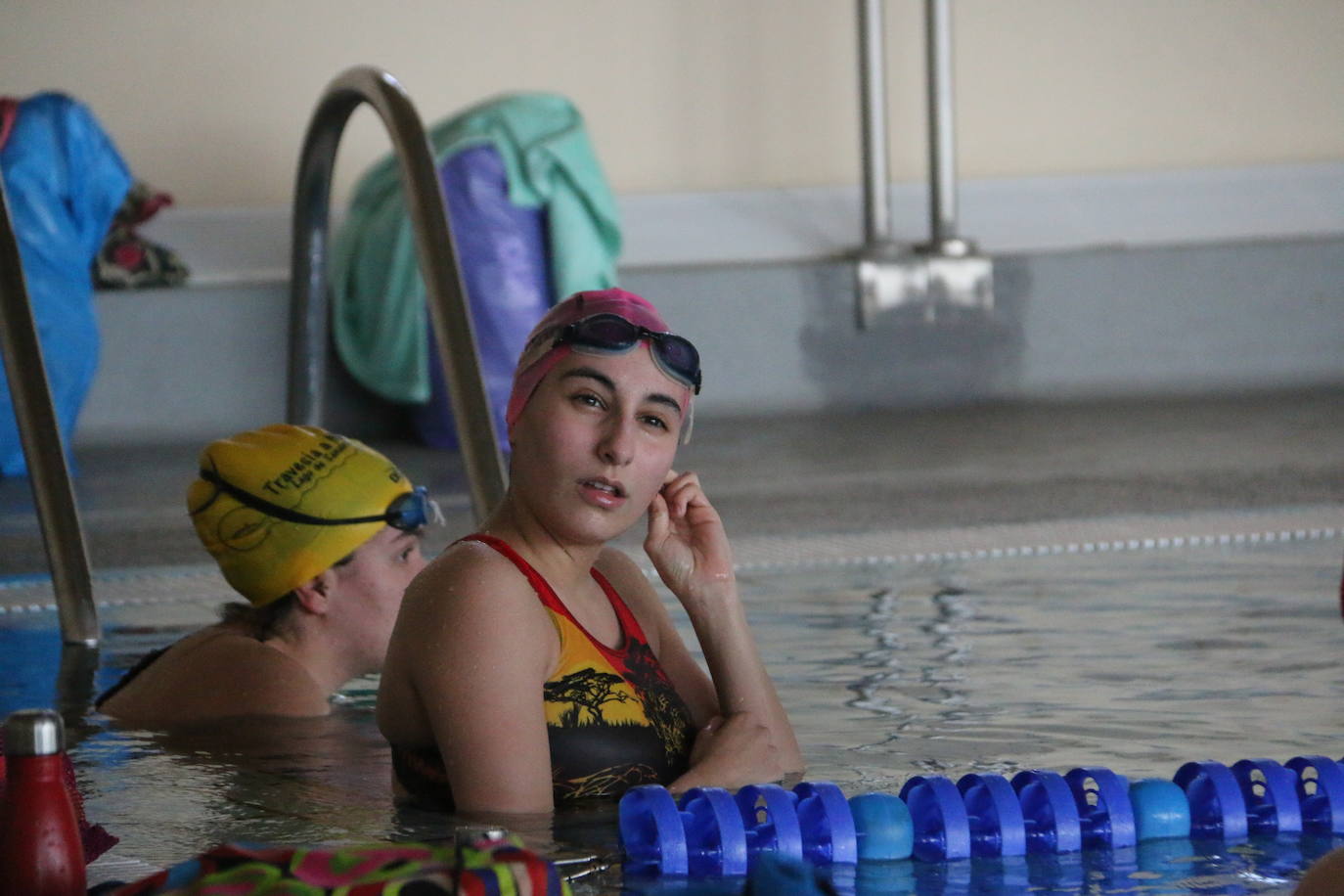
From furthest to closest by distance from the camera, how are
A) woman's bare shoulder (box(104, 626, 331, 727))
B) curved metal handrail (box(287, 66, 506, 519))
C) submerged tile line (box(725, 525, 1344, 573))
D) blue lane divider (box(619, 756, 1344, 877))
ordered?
submerged tile line (box(725, 525, 1344, 573)) → curved metal handrail (box(287, 66, 506, 519)) → woman's bare shoulder (box(104, 626, 331, 727)) → blue lane divider (box(619, 756, 1344, 877))

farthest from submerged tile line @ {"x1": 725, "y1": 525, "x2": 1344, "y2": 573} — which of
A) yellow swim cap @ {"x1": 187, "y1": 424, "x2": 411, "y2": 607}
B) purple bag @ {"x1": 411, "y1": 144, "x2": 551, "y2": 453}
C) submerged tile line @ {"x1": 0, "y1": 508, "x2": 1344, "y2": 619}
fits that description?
purple bag @ {"x1": 411, "y1": 144, "x2": 551, "y2": 453}

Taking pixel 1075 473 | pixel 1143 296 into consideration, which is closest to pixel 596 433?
Answer: pixel 1075 473

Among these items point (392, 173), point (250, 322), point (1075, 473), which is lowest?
point (1075, 473)

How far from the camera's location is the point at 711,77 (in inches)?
404

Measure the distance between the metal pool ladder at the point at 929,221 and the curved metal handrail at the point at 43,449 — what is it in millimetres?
5969

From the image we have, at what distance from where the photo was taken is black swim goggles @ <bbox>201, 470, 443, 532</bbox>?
11.3 feet

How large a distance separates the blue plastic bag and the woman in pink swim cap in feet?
17.3

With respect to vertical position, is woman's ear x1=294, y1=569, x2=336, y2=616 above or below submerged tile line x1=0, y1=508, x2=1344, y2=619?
above

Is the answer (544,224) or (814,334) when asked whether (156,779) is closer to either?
(544,224)

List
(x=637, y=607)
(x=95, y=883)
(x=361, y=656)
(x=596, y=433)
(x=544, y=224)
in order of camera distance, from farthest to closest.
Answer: (x=544, y=224)
(x=361, y=656)
(x=637, y=607)
(x=596, y=433)
(x=95, y=883)

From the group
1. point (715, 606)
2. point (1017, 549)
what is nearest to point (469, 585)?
point (715, 606)

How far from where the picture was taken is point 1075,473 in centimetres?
673

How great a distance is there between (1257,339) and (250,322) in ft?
17.3

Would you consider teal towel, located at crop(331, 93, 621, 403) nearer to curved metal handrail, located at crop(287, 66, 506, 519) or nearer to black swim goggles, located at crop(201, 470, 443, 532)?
curved metal handrail, located at crop(287, 66, 506, 519)
